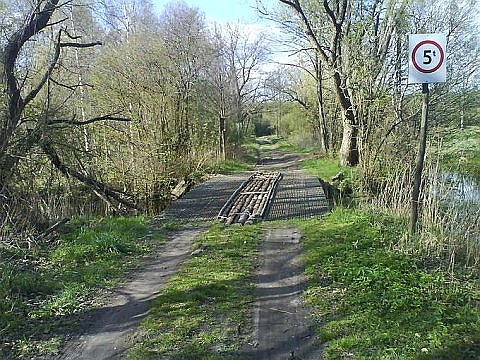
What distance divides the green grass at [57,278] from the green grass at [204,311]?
880 millimetres

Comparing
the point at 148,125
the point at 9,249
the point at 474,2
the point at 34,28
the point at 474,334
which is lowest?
the point at 474,334

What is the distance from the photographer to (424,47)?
20.2 feet

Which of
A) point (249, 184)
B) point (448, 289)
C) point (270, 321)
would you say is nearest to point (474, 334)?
point (448, 289)

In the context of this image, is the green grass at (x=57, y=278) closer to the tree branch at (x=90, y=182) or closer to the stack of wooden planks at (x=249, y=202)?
the stack of wooden planks at (x=249, y=202)

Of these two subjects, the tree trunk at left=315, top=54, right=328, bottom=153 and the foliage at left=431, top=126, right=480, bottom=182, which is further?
the tree trunk at left=315, top=54, right=328, bottom=153

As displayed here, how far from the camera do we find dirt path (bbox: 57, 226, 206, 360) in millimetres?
4184

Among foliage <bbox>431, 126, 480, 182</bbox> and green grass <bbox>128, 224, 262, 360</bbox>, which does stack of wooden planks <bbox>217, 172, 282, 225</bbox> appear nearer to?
green grass <bbox>128, 224, 262, 360</bbox>

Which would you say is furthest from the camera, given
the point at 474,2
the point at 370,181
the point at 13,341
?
the point at 474,2

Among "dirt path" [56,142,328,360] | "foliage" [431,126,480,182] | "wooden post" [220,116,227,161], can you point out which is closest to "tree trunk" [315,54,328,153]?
"wooden post" [220,116,227,161]

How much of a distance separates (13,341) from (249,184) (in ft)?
33.5

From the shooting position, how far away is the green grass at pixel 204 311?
4090mm

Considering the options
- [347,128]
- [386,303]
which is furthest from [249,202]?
[347,128]

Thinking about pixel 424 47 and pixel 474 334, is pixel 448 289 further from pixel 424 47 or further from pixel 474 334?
pixel 424 47

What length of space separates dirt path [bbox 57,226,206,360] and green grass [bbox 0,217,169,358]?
0.21m
